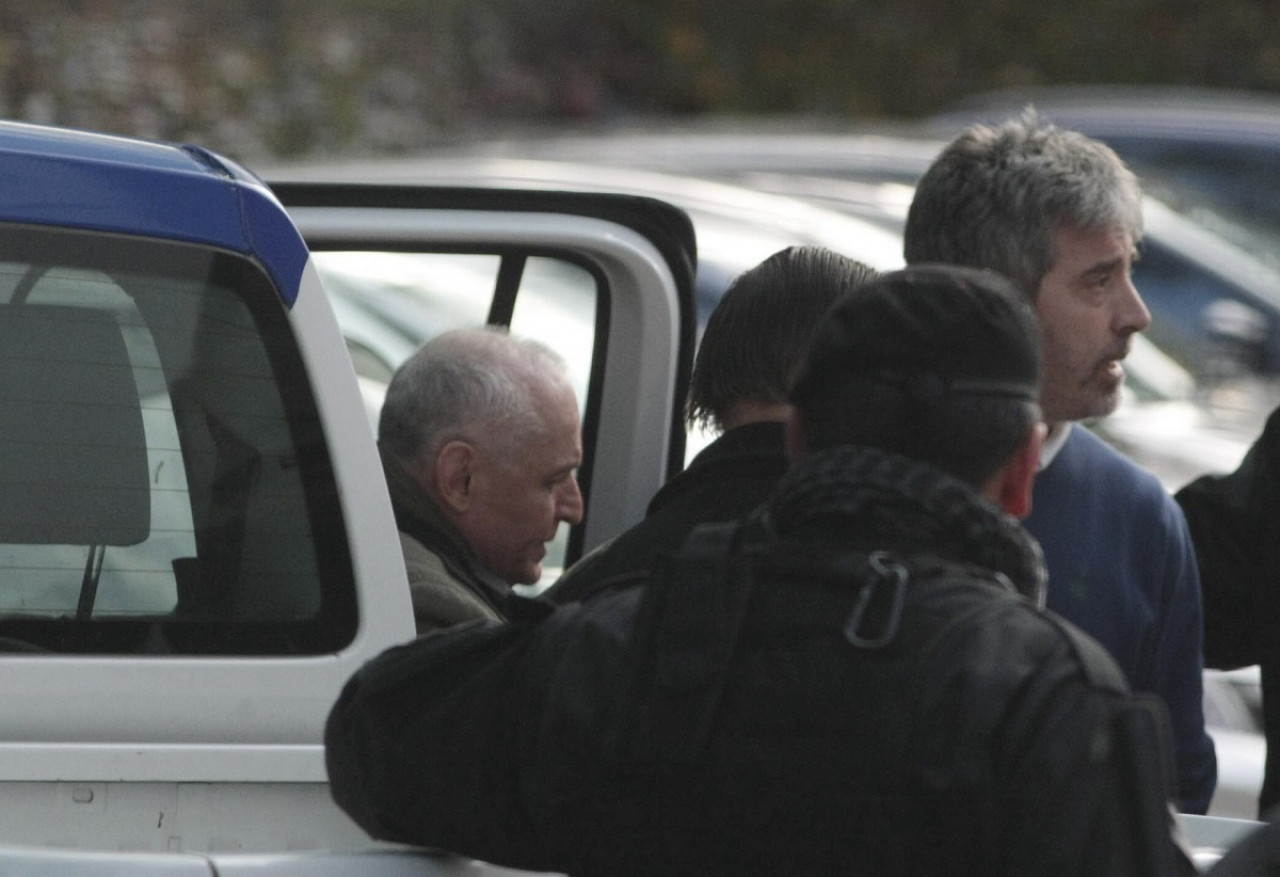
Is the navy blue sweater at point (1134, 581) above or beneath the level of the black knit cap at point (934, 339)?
beneath

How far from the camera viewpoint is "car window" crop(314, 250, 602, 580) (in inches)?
149

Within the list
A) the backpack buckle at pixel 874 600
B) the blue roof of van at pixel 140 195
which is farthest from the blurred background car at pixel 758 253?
the backpack buckle at pixel 874 600

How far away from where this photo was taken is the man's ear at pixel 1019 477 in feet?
6.91

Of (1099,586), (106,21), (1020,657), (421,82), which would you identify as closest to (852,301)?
(1020,657)

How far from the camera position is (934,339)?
2068 millimetres

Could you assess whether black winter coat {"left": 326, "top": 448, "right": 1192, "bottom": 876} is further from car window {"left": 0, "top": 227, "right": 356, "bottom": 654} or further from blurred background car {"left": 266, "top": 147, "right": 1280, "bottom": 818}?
blurred background car {"left": 266, "top": 147, "right": 1280, "bottom": 818}

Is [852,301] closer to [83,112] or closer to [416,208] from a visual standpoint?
[416,208]

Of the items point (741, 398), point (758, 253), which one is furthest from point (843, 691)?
point (758, 253)

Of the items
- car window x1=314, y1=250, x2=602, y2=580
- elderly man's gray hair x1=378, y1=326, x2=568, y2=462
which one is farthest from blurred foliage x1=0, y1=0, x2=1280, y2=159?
elderly man's gray hair x1=378, y1=326, x2=568, y2=462

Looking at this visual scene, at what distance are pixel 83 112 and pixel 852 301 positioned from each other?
7933mm

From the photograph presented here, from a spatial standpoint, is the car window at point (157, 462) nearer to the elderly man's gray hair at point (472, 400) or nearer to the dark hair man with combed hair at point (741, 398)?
the dark hair man with combed hair at point (741, 398)

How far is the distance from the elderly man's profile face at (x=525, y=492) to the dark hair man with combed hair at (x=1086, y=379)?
2.05ft

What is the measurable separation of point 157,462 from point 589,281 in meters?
1.18

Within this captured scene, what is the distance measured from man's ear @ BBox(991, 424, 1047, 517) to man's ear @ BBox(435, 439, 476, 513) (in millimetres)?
1437
